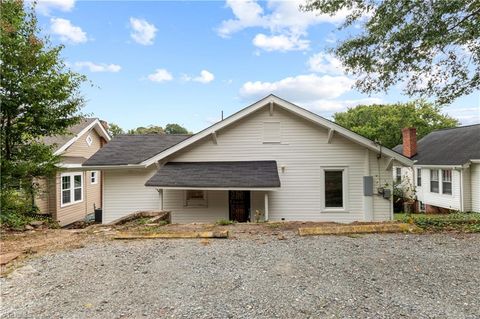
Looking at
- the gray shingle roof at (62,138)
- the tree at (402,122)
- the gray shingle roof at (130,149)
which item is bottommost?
the gray shingle roof at (130,149)

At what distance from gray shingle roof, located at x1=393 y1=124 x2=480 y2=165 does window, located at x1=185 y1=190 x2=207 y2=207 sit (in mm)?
14877

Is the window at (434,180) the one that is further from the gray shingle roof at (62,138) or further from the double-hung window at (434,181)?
the gray shingle roof at (62,138)

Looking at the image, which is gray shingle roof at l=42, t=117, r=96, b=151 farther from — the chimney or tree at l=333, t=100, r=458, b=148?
tree at l=333, t=100, r=458, b=148

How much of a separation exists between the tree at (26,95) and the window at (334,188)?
9.54 metres

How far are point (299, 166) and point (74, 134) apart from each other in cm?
1029

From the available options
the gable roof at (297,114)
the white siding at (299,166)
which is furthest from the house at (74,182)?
the white siding at (299,166)

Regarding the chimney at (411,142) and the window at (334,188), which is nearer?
the window at (334,188)

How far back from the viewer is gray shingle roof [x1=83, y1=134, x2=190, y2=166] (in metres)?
11.9

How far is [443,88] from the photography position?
10.9 m

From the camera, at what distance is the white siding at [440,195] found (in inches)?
679

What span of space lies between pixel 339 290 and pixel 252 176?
23.0 feet

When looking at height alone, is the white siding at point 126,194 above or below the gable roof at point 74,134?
below

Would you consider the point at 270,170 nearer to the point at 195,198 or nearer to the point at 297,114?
the point at 297,114

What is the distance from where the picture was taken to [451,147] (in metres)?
19.7
